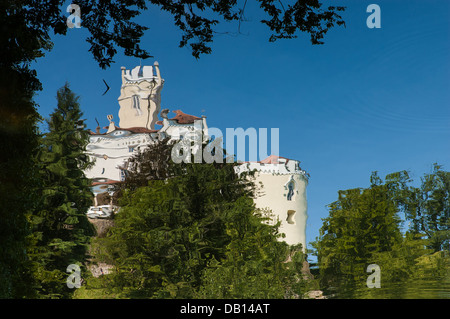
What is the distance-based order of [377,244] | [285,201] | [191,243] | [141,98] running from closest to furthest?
[191,243], [377,244], [285,201], [141,98]

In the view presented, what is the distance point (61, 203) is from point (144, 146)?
2673 centimetres

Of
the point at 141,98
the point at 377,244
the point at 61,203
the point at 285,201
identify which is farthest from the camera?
the point at 141,98

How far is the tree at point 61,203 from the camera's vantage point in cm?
2470

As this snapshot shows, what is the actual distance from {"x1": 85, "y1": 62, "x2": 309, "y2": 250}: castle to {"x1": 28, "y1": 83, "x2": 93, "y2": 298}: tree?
7.66 metres

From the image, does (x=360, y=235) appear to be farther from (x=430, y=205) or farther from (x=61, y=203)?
(x=61, y=203)

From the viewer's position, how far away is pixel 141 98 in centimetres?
6341

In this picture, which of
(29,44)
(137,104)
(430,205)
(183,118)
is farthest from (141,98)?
(29,44)

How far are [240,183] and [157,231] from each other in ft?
24.3

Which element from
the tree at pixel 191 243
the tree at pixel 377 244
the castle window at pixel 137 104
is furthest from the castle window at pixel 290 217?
the castle window at pixel 137 104

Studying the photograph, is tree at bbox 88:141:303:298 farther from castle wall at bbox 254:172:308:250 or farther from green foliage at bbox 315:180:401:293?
castle wall at bbox 254:172:308:250

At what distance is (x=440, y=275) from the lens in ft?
97.7

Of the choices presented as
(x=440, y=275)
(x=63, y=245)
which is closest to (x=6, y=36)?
(x=63, y=245)

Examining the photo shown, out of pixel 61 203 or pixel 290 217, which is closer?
pixel 61 203
